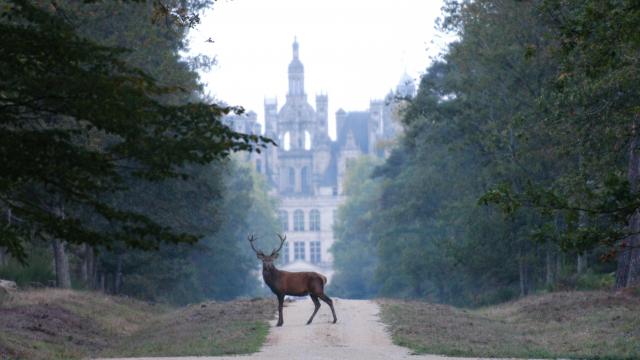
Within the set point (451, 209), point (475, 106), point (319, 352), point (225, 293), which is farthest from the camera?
point (225, 293)

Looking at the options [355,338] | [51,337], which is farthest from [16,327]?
[355,338]

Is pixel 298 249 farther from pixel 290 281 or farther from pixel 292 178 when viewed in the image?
pixel 290 281

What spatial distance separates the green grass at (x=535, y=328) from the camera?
2080 cm

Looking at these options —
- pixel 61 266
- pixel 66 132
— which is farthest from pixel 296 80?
pixel 66 132

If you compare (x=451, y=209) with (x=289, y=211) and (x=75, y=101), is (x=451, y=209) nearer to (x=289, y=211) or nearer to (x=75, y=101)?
(x=75, y=101)

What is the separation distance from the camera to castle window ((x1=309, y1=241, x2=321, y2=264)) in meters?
185

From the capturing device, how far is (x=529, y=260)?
43.6 m

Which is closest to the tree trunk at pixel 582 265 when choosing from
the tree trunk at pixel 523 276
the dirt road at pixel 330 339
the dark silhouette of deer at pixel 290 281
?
the tree trunk at pixel 523 276

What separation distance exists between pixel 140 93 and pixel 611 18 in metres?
6.02

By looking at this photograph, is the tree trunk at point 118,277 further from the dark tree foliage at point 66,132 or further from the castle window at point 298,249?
the castle window at point 298,249

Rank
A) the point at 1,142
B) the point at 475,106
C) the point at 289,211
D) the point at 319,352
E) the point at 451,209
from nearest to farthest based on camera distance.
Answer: the point at 1,142
the point at 319,352
the point at 475,106
the point at 451,209
the point at 289,211

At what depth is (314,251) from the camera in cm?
18662

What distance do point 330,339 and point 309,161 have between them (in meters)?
171

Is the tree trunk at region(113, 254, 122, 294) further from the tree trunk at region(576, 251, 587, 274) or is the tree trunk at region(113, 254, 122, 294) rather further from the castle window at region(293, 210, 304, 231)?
the castle window at region(293, 210, 304, 231)
